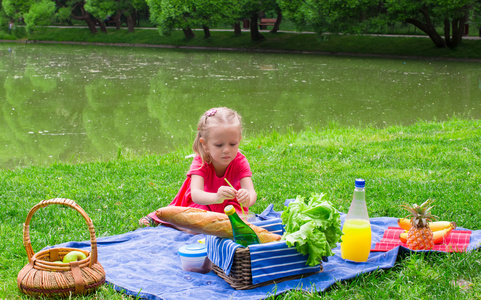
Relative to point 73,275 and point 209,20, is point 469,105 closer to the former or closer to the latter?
point 73,275

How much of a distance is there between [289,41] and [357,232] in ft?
87.0

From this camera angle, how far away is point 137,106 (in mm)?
10836

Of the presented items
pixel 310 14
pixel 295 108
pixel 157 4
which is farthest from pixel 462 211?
pixel 157 4

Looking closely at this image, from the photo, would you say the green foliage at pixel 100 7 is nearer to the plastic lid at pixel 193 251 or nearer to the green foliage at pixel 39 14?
the green foliage at pixel 39 14

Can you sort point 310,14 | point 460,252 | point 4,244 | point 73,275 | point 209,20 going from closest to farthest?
point 73,275 < point 460,252 < point 4,244 < point 310,14 < point 209,20

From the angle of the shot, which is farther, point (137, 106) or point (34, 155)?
point (137, 106)

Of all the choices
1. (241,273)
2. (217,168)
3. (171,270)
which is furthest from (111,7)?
(241,273)

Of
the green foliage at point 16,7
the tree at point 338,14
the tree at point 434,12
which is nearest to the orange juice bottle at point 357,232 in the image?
the tree at point 434,12

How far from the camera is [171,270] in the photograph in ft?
9.57

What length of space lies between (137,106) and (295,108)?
3435 millimetres

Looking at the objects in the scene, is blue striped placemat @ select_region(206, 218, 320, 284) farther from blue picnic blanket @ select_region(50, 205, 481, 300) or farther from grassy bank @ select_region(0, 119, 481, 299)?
grassy bank @ select_region(0, 119, 481, 299)

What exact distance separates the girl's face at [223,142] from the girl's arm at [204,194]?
0.79ft

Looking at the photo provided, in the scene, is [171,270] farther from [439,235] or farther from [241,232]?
[439,235]

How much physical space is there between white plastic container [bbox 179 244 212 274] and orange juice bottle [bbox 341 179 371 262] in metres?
0.81
